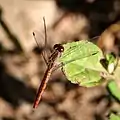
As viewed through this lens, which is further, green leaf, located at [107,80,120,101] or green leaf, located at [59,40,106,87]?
green leaf, located at [107,80,120,101]

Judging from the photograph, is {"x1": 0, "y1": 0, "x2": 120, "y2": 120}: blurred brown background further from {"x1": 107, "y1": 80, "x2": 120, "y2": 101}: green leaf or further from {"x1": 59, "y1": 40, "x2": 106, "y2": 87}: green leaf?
{"x1": 59, "y1": 40, "x2": 106, "y2": 87}: green leaf

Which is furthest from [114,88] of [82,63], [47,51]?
[47,51]

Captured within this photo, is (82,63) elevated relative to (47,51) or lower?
elevated

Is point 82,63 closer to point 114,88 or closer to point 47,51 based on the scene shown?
point 114,88

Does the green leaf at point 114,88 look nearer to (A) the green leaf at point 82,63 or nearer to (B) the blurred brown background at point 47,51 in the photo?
(A) the green leaf at point 82,63

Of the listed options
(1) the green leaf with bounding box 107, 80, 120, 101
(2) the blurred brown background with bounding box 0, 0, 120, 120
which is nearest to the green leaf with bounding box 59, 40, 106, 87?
(1) the green leaf with bounding box 107, 80, 120, 101

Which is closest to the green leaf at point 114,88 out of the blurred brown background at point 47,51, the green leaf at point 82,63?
the green leaf at point 82,63

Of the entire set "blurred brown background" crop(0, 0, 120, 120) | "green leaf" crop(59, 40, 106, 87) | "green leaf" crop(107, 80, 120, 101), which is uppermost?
"green leaf" crop(59, 40, 106, 87)

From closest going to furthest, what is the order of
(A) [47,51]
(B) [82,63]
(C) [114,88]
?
(B) [82,63] → (C) [114,88] → (A) [47,51]
